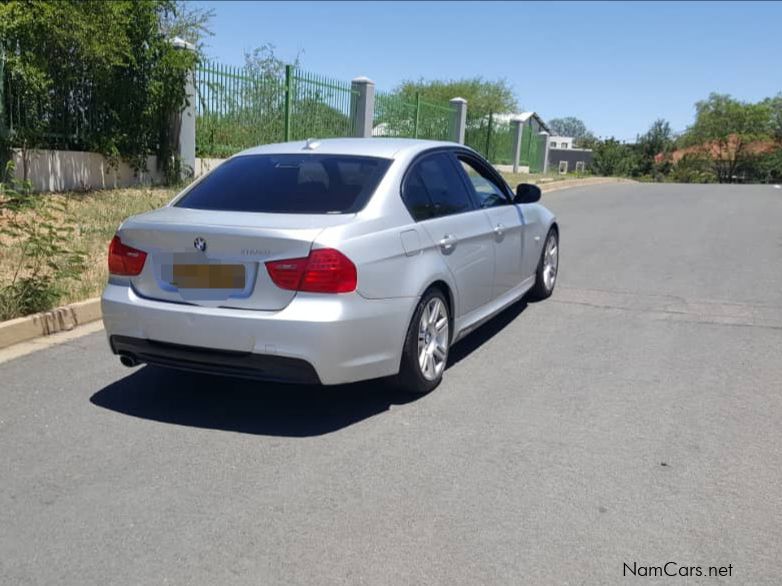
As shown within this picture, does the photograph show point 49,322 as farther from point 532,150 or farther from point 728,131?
point 728,131

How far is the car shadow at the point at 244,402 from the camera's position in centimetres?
438

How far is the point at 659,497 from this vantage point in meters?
3.54

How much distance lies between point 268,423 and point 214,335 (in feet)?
2.14

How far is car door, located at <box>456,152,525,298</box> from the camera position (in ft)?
19.4

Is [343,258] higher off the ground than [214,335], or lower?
higher

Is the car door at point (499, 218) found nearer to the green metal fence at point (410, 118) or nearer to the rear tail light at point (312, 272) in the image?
the rear tail light at point (312, 272)

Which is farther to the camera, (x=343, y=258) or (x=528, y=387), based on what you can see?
(x=528, y=387)

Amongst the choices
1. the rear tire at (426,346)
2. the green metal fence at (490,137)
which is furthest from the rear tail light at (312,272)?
the green metal fence at (490,137)

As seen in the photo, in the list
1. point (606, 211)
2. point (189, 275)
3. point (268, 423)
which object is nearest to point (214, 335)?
point (189, 275)

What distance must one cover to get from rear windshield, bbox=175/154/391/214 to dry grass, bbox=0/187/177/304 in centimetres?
227

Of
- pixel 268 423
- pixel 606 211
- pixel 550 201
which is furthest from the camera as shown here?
pixel 550 201

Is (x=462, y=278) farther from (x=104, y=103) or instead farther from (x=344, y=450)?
(x=104, y=103)

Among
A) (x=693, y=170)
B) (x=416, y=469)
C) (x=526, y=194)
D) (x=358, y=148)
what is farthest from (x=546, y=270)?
(x=693, y=170)

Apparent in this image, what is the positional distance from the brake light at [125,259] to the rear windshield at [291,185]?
0.52m
